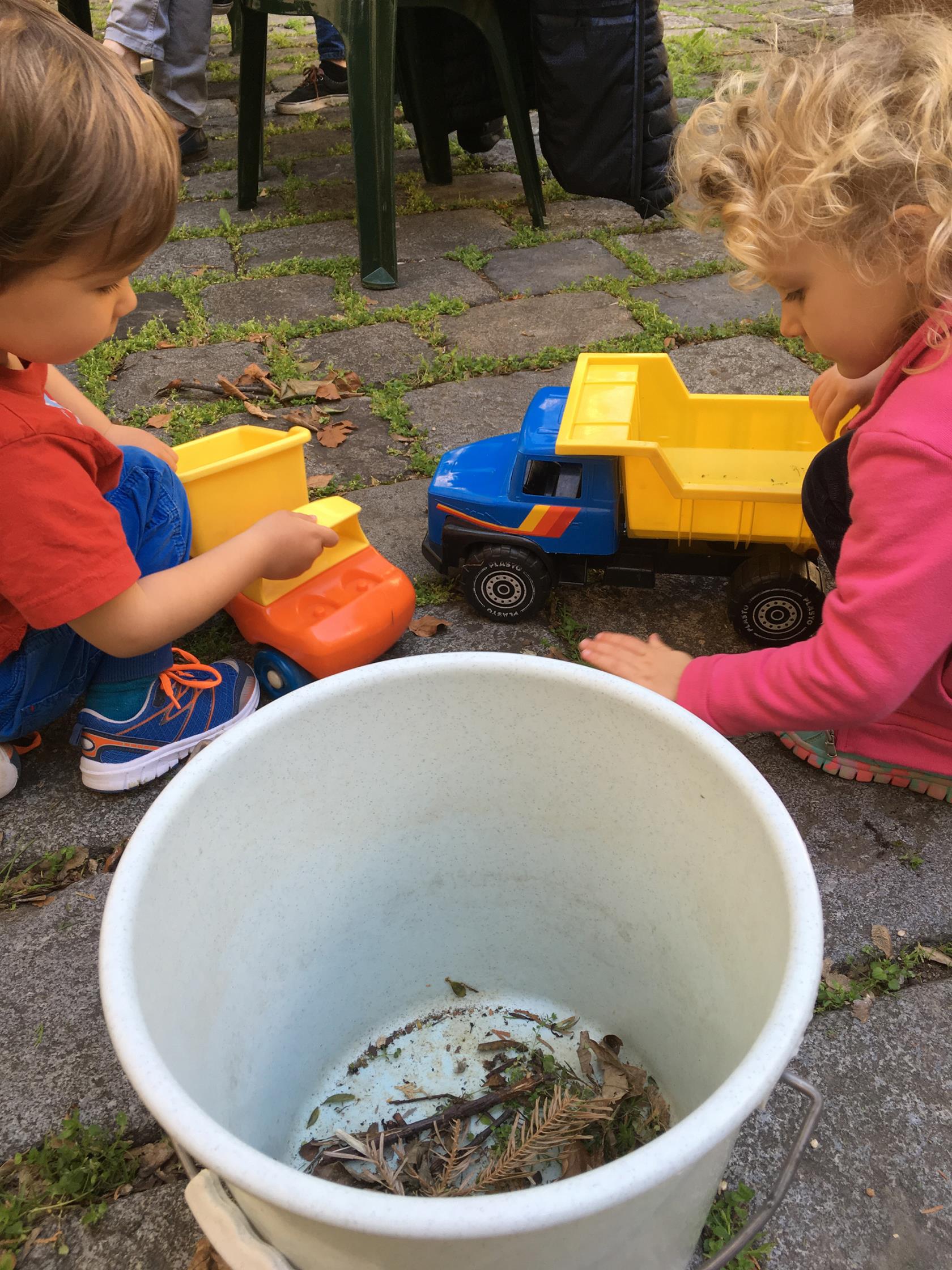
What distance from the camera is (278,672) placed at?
1.87m

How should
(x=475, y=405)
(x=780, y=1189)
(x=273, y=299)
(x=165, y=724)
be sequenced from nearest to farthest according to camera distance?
(x=780, y=1189)
(x=165, y=724)
(x=475, y=405)
(x=273, y=299)

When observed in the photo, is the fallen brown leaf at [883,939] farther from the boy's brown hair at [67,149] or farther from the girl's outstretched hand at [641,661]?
the boy's brown hair at [67,149]

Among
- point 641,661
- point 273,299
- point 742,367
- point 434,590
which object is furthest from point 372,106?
point 641,661

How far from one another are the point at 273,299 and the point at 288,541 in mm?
2020

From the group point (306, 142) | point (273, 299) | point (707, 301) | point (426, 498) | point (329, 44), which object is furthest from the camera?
point (329, 44)

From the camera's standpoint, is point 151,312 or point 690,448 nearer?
point 690,448

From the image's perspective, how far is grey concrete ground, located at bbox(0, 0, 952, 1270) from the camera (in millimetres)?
1195

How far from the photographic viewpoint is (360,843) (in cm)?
124

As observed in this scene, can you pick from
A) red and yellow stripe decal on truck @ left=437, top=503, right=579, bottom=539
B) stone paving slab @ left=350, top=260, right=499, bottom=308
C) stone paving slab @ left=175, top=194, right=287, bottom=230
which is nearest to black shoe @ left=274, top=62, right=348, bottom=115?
stone paving slab @ left=175, top=194, right=287, bottom=230

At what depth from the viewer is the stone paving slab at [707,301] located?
3145 millimetres

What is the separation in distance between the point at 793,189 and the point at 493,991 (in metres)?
1.18

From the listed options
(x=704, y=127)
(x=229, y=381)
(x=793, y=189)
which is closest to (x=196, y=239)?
(x=229, y=381)

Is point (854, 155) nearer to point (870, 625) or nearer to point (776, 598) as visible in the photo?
point (870, 625)

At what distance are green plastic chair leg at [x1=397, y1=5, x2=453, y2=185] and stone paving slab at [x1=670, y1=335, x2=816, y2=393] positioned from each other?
182 centimetres
